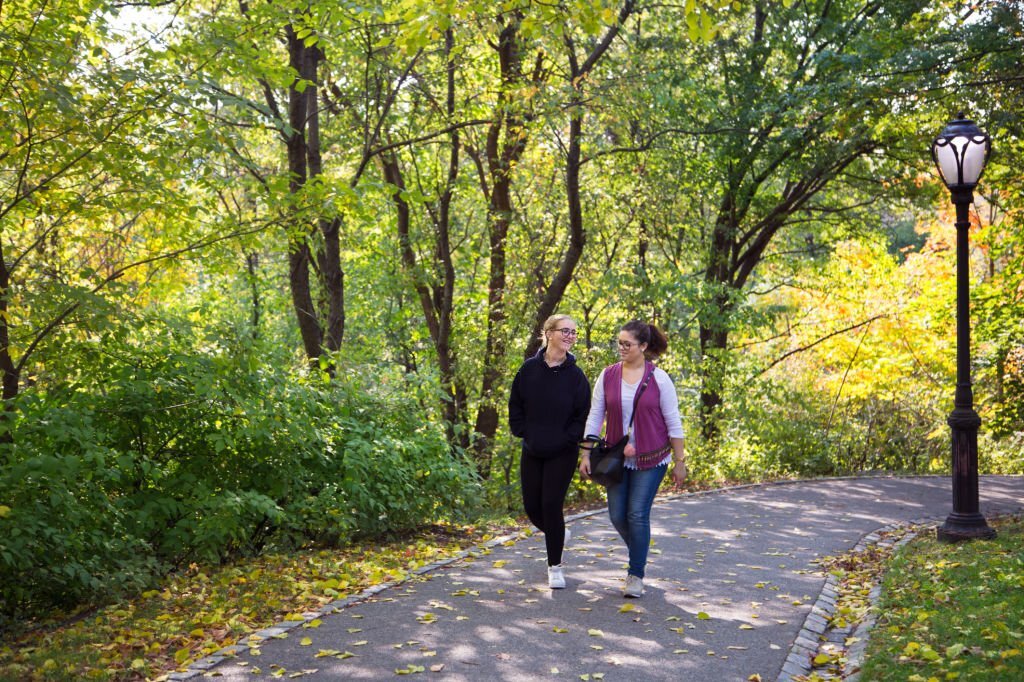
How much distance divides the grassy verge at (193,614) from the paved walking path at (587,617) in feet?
1.31

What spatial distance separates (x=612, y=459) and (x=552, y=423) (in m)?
0.53

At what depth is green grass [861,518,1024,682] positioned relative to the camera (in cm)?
537

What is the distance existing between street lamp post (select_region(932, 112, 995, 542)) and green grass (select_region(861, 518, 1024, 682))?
0.49m

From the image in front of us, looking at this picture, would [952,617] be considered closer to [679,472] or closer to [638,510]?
[679,472]

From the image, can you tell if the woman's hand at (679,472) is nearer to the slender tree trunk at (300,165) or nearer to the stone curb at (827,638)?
the stone curb at (827,638)

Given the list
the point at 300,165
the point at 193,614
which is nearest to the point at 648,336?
the point at 193,614

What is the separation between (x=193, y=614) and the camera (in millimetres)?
6879

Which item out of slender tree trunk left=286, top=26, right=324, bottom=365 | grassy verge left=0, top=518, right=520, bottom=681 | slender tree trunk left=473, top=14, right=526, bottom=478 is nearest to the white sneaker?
grassy verge left=0, top=518, right=520, bottom=681

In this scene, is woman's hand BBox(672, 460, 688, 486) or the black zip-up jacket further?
the black zip-up jacket

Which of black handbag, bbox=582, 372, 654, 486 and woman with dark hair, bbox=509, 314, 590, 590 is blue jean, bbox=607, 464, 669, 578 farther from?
woman with dark hair, bbox=509, 314, 590, 590

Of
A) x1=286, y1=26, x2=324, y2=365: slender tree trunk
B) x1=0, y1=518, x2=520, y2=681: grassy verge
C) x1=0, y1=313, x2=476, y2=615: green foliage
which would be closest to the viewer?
x1=0, y1=518, x2=520, y2=681: grassy verge

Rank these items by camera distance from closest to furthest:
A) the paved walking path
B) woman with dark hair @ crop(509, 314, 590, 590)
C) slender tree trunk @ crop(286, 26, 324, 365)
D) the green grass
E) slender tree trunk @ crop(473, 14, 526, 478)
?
1. the green grass
2. the paved walking path
3. woman with dark hair @ crop(509, 314, 590, 590)
4. slender tree trunk @ crop(286, 26, 324, 365)
5. slender tree trunk @ crop(473, 14, 526, 478)

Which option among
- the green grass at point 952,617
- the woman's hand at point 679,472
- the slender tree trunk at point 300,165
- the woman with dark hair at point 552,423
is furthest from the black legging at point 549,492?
the slender tree trunk at point 300,165

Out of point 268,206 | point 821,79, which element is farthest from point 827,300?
point 268,206
